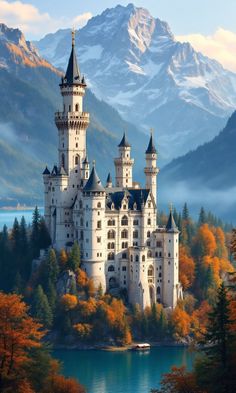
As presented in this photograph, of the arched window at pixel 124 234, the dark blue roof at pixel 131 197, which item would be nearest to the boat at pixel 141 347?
the arched window at pixel 124 234

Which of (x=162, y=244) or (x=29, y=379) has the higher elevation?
(x=162, y=244)

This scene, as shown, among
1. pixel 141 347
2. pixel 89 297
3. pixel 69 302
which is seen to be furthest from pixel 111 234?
pixel 141 347

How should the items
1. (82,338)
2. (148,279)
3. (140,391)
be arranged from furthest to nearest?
(148,279), (82,338), (140,391)

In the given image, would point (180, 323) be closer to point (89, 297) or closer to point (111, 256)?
point (89, 297)

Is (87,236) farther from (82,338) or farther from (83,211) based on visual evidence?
(82,338)

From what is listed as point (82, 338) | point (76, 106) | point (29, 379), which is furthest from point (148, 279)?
point (29, 379)

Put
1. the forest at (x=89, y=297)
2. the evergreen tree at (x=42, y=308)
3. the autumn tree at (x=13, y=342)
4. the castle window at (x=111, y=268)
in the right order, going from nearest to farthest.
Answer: the autumn tree at (x=13, y=342) → the evergreen tree at (x=42, y=308) → the forest at (x=89, y=297) → the castle window at (x=111, y=268)

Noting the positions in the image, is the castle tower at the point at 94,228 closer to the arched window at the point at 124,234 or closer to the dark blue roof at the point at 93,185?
the dark blue roof at the point at 93,185
